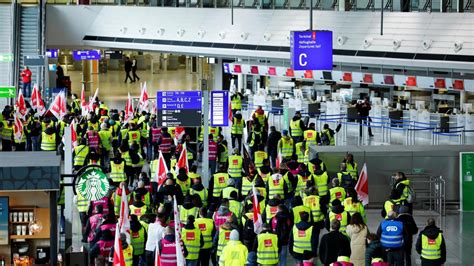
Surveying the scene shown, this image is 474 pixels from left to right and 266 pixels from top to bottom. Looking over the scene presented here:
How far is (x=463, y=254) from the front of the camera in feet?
75.4

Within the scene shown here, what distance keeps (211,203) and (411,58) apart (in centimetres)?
1582

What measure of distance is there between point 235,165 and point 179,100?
2.03 meters

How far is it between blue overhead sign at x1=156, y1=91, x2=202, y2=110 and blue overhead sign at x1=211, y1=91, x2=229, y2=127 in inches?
40.1

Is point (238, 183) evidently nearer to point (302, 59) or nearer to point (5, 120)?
point (302, 59)

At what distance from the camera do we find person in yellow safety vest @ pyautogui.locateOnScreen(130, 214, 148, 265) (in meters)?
19.3

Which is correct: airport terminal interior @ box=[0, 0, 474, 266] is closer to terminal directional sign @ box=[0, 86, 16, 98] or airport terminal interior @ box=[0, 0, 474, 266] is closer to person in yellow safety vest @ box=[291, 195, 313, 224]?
person in yellow safety vest @ box=[291, 195, 313, 224]

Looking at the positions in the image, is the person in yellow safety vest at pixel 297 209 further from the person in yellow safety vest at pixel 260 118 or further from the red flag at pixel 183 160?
the person in yellow safety vest at pixel 260 118

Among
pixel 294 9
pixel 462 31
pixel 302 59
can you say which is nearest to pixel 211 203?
pixel 302 59

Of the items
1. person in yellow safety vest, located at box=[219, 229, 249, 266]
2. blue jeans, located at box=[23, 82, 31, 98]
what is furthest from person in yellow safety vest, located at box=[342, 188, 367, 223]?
blue jeans, located at box=[23, 82, 31, 98]

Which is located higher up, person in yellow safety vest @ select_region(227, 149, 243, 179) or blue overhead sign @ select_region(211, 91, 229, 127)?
blue overhead sign @ select_region(211, 91, 229, 127)

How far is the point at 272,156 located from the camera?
3256 centimetres

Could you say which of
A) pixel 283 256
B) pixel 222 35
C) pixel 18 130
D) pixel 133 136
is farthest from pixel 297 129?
pixel 222 35

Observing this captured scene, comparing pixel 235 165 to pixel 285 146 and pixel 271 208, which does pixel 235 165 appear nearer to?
pixel 285 146

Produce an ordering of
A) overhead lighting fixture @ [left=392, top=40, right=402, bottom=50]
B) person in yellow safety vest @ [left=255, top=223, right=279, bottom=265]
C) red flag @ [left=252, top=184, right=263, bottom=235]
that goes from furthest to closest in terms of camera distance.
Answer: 1. overhead lighting fixture @ [left=392, top=40, right=402, bottom=50]
2. red flag @ [left=252, top=184, right=263, bottom=235]
3. person in yellow safety vest @ [left=255, top=223, right=279, bottom=265]
